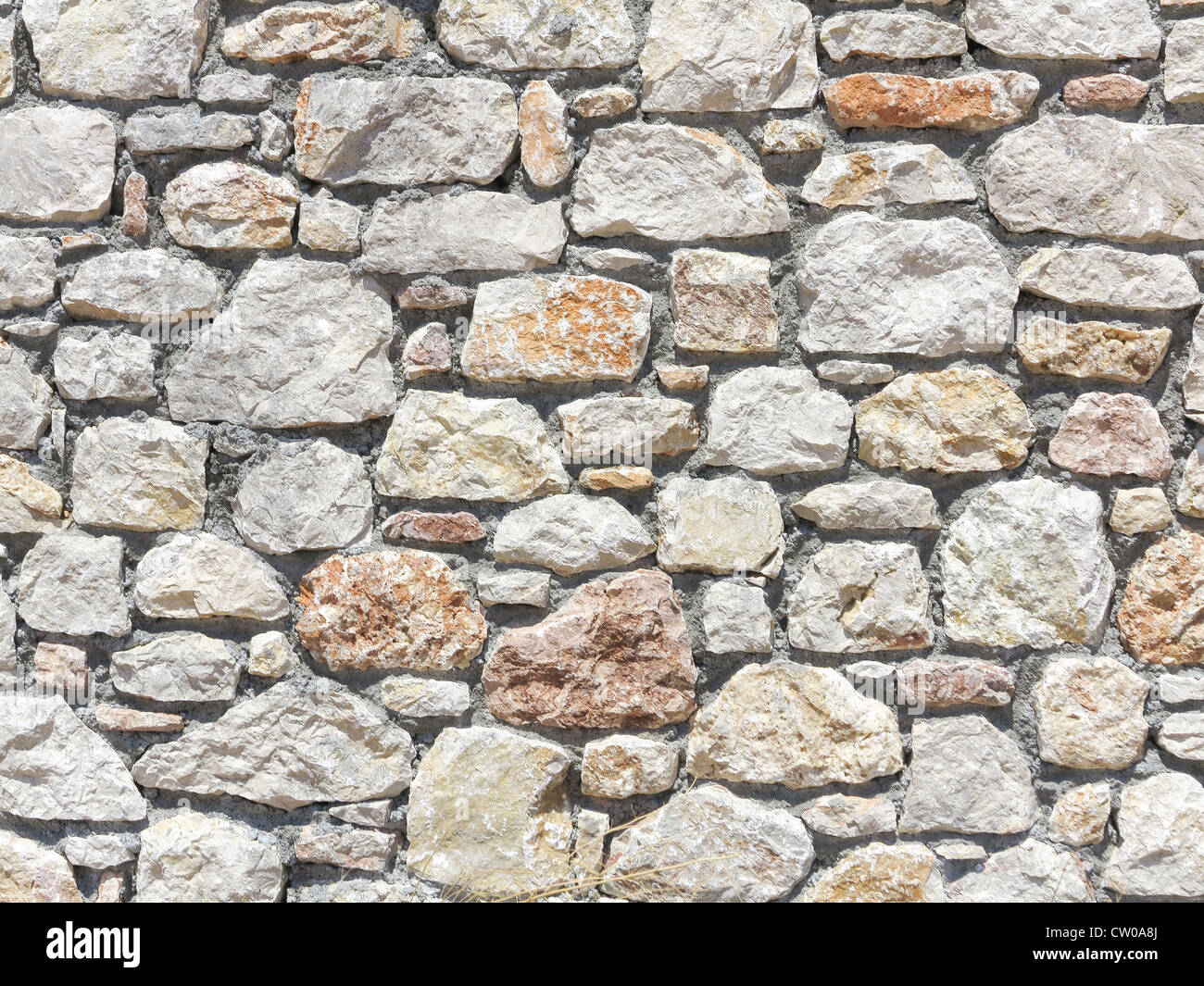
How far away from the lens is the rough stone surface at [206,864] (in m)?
1.79

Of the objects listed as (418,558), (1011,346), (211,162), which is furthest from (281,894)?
(1011,346)

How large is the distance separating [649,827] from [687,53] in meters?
1.50

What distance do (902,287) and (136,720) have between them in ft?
5.63

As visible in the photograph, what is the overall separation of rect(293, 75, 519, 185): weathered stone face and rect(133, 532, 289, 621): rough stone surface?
30.1 inches

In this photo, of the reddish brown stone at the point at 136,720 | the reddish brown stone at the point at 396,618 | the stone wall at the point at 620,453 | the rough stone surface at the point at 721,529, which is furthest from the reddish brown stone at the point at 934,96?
the reddish brown stone at the point at 136,720

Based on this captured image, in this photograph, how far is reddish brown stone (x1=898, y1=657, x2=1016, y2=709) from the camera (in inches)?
70.0

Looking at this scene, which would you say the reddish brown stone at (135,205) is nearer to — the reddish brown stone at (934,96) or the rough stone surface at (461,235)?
the rough stone surface at (461,235)

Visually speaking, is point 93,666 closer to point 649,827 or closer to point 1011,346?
point 649,827

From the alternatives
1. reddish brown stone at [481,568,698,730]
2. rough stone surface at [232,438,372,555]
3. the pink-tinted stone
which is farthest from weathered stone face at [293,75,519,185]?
the pink-tinted stone

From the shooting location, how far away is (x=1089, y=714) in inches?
70.0

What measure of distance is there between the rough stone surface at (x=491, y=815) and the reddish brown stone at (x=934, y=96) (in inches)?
54.4

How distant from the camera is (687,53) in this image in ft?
5.87

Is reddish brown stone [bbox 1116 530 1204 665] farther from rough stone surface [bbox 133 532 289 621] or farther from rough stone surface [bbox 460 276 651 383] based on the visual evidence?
rough stone surface [bbox 133 532 289 621]

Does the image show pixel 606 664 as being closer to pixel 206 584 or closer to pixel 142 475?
pixel 206 584
